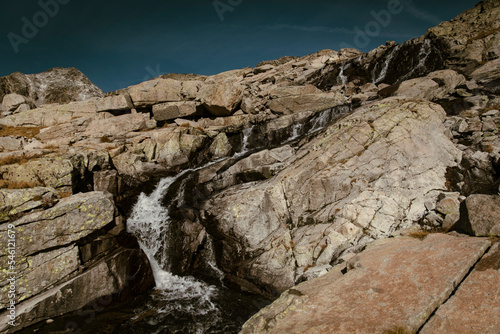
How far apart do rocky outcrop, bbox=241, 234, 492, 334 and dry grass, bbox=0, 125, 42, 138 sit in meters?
40.4

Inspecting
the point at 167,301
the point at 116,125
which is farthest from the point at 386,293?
the point at 116,125

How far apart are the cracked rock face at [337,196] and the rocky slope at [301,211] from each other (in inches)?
3.3

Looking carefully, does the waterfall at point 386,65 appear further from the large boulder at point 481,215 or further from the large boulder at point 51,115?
the large boulder at point 51,115

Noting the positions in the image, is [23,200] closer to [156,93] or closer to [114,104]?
[114,104]

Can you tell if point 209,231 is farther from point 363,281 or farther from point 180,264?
point 363,281

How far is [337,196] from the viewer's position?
15.4m

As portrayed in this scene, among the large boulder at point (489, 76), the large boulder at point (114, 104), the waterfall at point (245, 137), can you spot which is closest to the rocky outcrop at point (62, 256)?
the waterfall at point (245, 137)

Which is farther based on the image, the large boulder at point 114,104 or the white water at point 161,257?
the large boulder at point 114,104

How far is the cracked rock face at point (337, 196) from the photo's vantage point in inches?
536

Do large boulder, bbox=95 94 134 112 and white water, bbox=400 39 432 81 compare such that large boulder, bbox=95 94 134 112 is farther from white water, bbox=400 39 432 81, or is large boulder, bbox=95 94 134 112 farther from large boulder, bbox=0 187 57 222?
white water, bbox=400 39 432 81

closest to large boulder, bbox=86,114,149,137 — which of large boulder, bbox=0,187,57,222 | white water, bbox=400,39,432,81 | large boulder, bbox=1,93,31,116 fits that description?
large boulder, bbox=0,187,57,222

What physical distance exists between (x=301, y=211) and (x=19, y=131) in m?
41.8

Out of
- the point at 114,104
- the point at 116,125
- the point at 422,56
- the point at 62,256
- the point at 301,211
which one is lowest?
the point at 62,256

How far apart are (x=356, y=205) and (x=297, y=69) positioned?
51.9 meters
